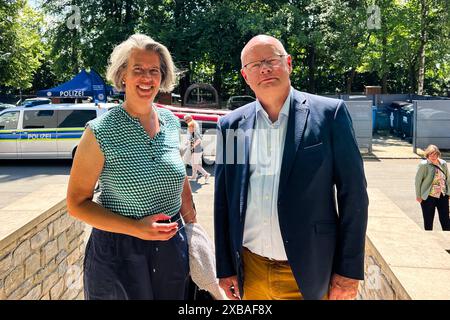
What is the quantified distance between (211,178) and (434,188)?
6122mm

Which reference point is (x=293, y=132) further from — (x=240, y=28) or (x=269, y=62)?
(x=240, y=28)

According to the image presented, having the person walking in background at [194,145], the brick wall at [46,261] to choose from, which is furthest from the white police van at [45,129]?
the brick wall at [46,261]

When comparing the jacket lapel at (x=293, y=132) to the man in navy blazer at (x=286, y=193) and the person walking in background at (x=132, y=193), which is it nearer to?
the man in navy blazer at (x=286, y=193)

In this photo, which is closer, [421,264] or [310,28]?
[421,264]

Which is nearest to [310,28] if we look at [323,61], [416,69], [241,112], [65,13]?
[323,61]

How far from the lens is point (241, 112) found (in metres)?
2.24

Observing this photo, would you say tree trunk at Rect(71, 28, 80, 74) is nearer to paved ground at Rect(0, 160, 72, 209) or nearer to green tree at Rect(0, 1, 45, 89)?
green tree at Rect(0, 1, 45, 89)

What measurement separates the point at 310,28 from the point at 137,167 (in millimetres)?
Result: 18105

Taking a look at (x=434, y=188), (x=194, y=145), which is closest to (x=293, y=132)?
(x=434, y=188)

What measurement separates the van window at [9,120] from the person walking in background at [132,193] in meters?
12.0

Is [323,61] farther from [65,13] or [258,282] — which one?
[258,282]

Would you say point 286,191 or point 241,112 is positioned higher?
point 241,112

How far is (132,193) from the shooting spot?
2.02 meters

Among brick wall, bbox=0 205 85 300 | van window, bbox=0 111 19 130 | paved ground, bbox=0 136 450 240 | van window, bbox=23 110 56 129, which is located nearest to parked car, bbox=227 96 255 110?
paved ground, bbox=0 136 450 240
